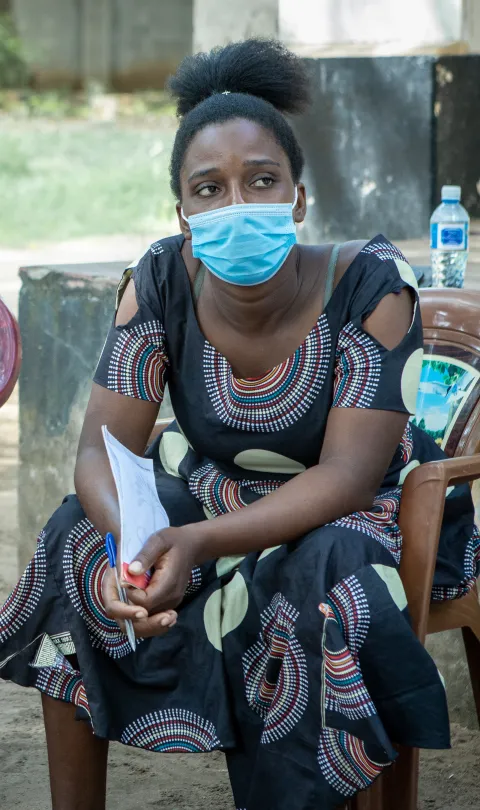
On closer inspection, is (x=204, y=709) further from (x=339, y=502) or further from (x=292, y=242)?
(x=292, y=242)

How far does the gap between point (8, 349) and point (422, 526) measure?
878 millimetres

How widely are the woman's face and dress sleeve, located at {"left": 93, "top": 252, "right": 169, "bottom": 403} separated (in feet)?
0.82

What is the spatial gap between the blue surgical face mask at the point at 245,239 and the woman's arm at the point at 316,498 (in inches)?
9.5

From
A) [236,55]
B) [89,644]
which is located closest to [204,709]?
[89,644]

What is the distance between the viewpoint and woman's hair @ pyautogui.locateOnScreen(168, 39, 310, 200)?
8.24 ft

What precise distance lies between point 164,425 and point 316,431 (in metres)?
0.61

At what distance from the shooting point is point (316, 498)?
2328 millimetres

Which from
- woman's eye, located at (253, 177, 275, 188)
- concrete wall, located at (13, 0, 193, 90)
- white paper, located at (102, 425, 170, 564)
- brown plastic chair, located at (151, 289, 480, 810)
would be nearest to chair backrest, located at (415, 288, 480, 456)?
brown plastic chair, located at (151, 289, 480, 810)

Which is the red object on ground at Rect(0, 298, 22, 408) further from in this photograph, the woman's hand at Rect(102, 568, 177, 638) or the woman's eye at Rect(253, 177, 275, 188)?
the woman's eye at Rect(253, 177, 275, 188)

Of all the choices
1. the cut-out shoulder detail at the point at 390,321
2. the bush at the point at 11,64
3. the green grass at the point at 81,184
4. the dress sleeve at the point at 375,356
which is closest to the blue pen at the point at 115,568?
the dress sleeve at the point at 375,356

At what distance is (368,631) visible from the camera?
7.10 ft

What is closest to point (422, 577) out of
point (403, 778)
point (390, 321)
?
point (403, 778)

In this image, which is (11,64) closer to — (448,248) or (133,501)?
(448,248)

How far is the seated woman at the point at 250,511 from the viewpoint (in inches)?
86.0
